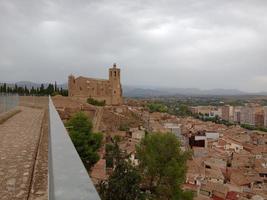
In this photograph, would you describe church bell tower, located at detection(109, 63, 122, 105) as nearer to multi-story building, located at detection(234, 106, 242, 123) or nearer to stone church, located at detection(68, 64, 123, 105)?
stone church, located at detection(68, 64, 123, 105)

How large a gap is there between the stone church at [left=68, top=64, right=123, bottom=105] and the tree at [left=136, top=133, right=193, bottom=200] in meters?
30.3

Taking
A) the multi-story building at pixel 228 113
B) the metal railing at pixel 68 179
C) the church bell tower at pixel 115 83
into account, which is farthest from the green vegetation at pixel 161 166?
the multi-story building at pixel 228 113

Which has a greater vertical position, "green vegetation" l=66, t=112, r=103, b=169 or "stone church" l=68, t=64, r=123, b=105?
"stone church" l=68, t=64, r=123, b=105

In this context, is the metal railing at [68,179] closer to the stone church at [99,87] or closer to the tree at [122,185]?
the tree at [122,185]

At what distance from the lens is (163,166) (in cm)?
1769

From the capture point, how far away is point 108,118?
3841cm

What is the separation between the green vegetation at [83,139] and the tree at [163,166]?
3544 mm

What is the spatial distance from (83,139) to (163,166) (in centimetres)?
485

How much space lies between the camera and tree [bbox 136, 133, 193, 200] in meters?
16.9

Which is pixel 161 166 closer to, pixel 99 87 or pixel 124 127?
pixel 124 127

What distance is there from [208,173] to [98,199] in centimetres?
3391

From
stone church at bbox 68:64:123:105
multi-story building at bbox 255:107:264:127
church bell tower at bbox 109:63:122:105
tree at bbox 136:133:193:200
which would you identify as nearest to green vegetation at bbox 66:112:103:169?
tree at bbox 136:133:193:200

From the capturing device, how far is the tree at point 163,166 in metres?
16.9

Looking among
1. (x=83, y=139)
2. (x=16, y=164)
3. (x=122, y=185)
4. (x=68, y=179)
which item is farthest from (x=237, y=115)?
(x=68, y=179)
